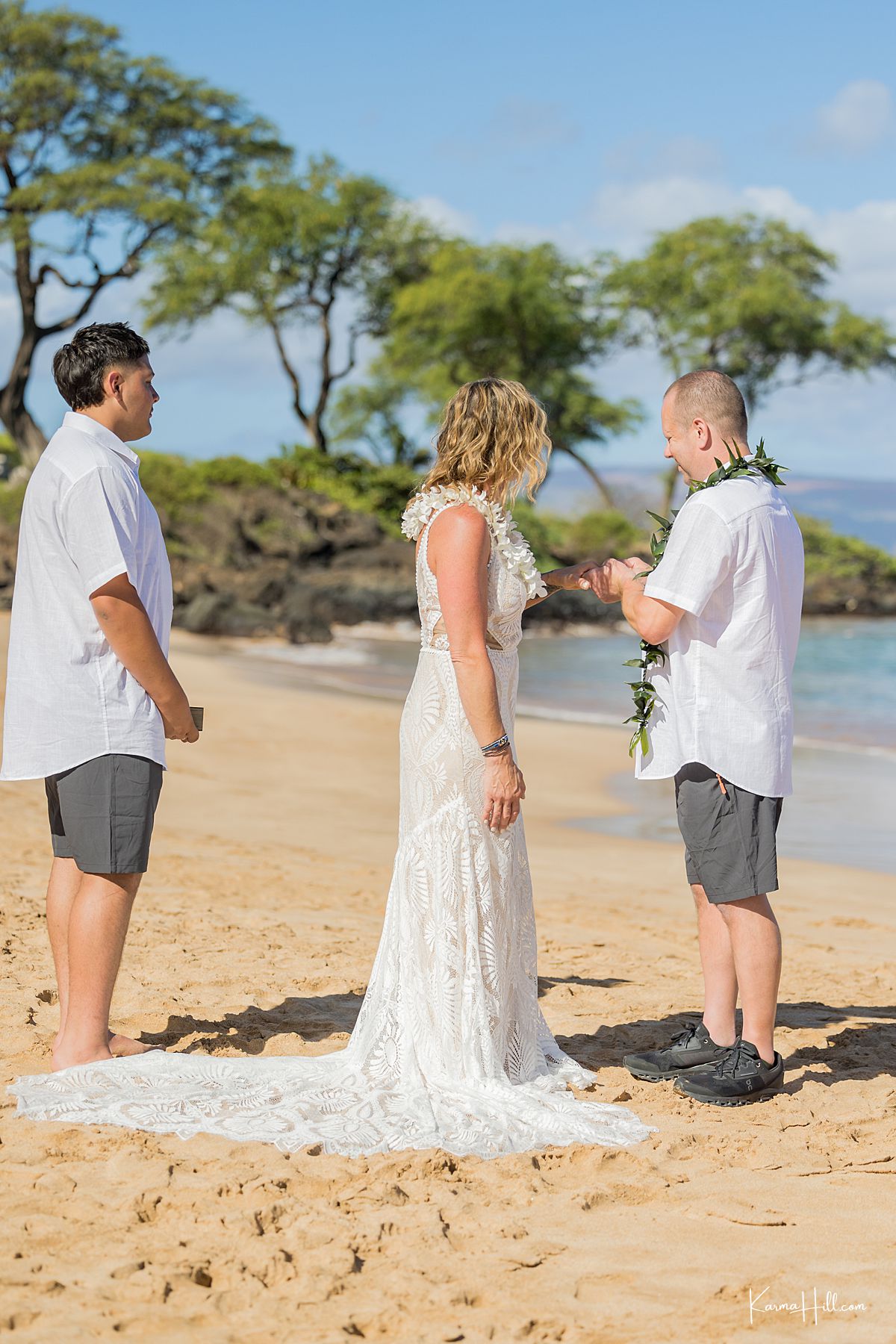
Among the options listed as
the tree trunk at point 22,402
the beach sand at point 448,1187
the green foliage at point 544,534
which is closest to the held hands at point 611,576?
the beach sand at point 448,1187

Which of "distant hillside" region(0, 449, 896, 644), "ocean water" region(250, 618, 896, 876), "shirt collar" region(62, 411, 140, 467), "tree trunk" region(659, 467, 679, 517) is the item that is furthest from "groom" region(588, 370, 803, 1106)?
"tree trunk" region(659, 467, 679, 517)

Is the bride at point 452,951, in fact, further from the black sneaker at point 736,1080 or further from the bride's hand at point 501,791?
the black sneaker at point 736,1080

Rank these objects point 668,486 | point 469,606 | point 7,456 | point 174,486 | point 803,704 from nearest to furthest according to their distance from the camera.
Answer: point 469,606 < point 803,704 < point 174,486 < point 7,456 < point 668,486

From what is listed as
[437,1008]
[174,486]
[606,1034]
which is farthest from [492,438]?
[174,486]

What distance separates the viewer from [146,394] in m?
3.82

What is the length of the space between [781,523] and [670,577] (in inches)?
15.5

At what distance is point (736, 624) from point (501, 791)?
0.84m

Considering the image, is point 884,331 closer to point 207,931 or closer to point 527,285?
point 527,285

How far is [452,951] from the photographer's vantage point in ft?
12.4

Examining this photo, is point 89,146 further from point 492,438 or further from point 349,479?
point 492,438

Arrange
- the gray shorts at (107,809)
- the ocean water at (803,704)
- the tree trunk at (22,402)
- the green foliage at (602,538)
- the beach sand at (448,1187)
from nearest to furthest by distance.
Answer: the beach sand at (448,1187) → the gray shorts at (107,809) → the ocean water at (803,704) → the tree trunk at (22,402) → the green foliage at (602,538)

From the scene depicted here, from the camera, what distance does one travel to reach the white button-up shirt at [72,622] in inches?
141

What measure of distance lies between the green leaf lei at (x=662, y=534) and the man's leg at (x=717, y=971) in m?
0.55

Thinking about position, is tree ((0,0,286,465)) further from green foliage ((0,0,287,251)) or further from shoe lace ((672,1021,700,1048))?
shoe lace ((672,1021,700,1048))
